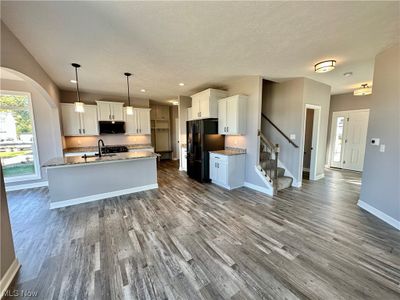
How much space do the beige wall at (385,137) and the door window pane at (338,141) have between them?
3.89m

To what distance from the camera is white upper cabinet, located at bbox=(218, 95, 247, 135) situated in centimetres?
406

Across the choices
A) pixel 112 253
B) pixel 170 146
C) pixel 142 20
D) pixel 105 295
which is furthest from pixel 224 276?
pixel 170 146

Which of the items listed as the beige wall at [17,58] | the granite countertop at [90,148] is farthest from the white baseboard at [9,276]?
the granite countertop at [90,148]

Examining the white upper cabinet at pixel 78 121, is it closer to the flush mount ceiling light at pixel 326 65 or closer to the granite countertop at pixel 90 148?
the granite countertop at pixel 90 148

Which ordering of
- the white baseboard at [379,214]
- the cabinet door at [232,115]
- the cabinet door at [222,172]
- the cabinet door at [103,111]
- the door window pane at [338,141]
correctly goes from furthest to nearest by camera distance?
the door window pane at [338,141], the cabinet door at [103,111], the cabinet door at [222,172], the cabinet door at [232,115], the white baseboard at [379,214]

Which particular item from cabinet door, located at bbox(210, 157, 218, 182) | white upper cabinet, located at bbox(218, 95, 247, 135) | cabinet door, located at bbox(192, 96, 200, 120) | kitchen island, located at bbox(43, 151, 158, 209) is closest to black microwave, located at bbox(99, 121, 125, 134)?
kitchen island, located at bbox(43, 151, 158, 209)

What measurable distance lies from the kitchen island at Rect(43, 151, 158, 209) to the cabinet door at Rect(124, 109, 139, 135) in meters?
2.33

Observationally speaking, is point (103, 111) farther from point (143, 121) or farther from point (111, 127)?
point (143, 121)

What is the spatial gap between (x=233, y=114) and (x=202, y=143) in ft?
3.78

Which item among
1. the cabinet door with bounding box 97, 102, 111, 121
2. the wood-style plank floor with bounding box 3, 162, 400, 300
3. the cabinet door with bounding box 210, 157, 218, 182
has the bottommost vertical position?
the wood-style plank floor with bounding box 3, 162, 400, 300

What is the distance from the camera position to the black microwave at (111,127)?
5.46 meters

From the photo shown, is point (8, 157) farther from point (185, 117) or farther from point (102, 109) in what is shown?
point (185, 117)

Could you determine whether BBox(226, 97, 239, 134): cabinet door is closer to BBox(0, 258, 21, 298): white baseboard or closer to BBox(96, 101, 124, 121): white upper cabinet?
BBox(96, 101, 124, 121): white upper cabinet

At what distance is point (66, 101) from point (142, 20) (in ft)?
16.0
